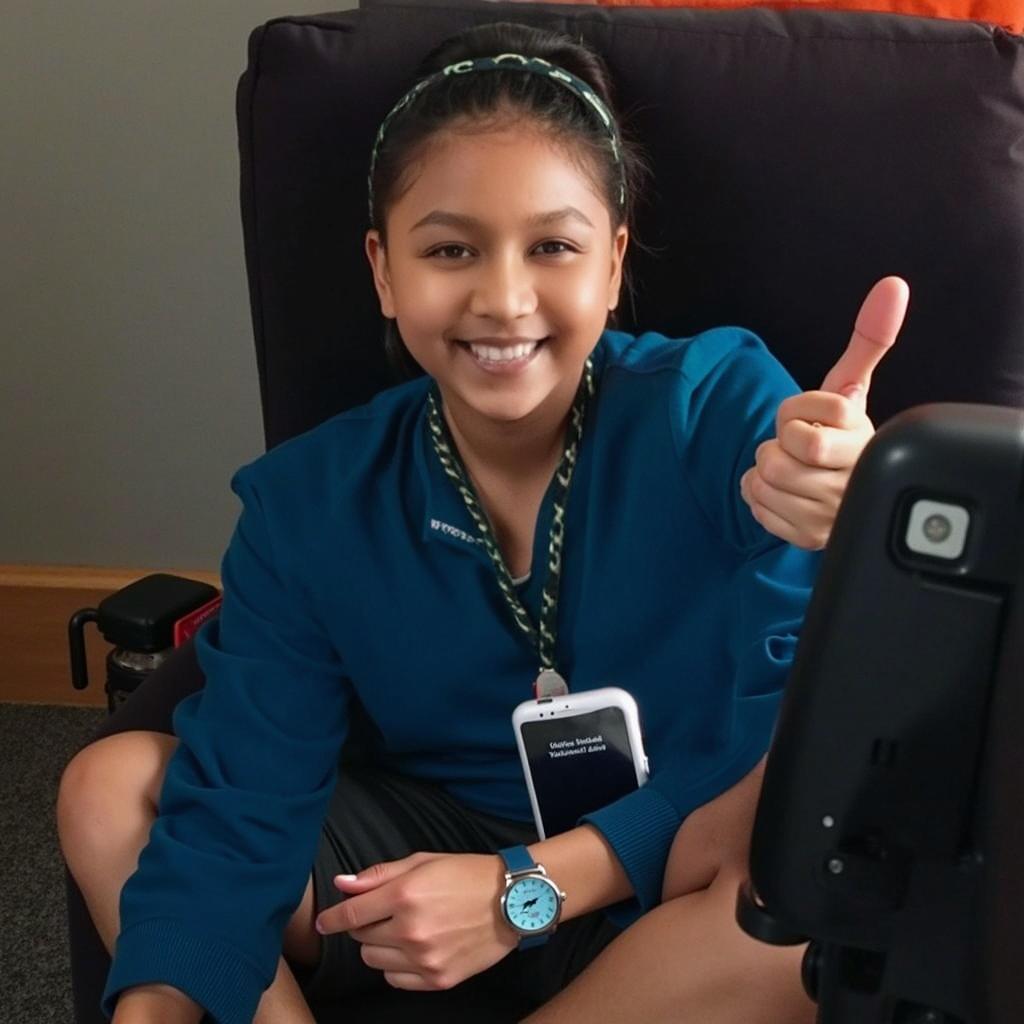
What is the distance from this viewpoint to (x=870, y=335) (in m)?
0.82

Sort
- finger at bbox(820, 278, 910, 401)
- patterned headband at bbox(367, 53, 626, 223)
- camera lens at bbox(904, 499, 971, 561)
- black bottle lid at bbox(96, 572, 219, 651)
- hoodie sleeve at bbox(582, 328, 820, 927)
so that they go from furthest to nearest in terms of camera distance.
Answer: black bottle lid at bbox(96, 572, 219, 651) < patterned headband at bbox(367, 53, 626, 223) < hoodie sleeve at bbox(582, 328, 820, 927) < finger at bbox(820, 278, 910, 401) < camera lens at bbox(904, 499, 971, 561)

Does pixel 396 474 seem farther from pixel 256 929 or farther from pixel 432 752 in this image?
pixel 256 929

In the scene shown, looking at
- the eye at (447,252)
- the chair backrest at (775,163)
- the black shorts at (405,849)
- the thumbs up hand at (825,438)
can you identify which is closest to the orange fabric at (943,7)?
the chair backrest at (775,163)

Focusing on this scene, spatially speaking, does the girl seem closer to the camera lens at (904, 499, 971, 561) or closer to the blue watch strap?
the blue watch strap

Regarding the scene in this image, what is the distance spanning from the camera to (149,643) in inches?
60.4

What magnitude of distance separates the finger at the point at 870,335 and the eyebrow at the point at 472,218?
0.28 meters

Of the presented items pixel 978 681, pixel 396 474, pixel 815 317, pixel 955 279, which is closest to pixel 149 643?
pixel 396 474

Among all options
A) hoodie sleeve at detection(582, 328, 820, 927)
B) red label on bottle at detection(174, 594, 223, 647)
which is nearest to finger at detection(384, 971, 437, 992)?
hoodie sleeve at detection(582, 328, 820, 927)

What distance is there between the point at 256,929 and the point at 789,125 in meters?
0.71

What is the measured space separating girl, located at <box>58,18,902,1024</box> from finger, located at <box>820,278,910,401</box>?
4.1 inches

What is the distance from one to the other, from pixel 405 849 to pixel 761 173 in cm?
59

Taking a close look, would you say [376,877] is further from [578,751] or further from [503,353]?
[503,353]

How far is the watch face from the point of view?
39.2 inches

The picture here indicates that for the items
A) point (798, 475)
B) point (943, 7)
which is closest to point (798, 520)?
point (798, 475)
